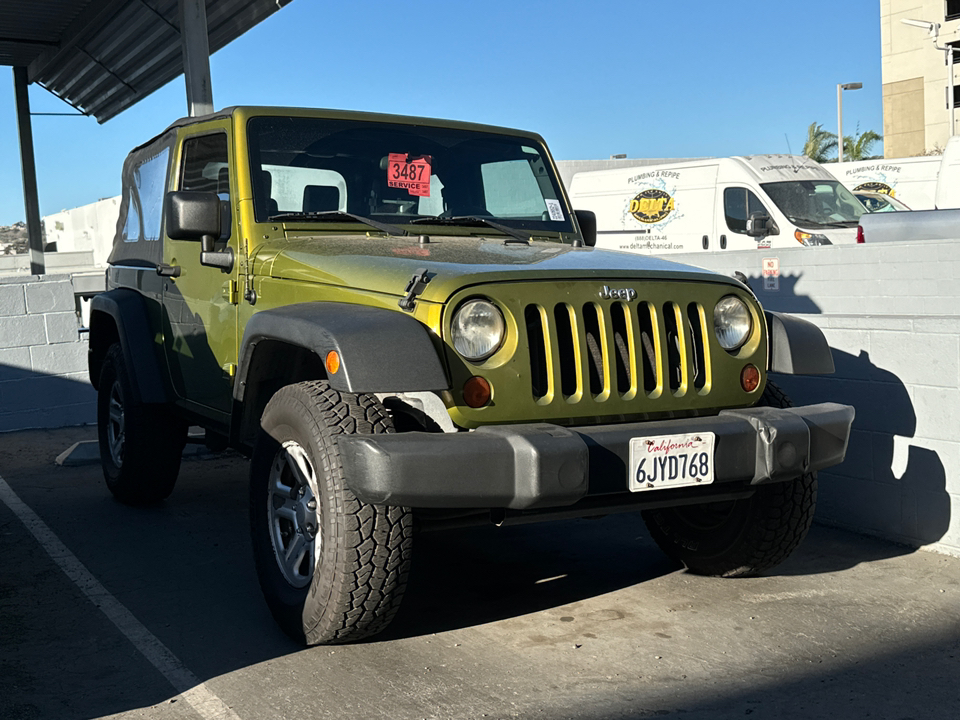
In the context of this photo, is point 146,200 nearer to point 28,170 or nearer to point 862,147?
point 28,170

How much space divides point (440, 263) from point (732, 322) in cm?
115

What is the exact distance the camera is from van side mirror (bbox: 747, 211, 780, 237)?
13.5 m

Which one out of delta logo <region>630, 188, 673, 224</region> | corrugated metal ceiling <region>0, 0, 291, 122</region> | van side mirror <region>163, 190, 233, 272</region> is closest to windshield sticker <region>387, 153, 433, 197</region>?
van side mirror <region>163, 190, 233, 272</region>

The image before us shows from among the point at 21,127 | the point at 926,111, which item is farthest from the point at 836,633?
the point at 926,111

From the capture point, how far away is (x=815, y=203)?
46.5 feet

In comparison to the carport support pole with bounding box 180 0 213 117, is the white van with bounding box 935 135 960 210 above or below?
below

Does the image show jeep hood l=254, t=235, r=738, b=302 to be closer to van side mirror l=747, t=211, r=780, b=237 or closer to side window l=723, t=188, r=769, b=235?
van side mirror l=747, t=211, r=780, b=237

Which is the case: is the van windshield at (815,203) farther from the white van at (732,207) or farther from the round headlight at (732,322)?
the round headlight at (732,322)

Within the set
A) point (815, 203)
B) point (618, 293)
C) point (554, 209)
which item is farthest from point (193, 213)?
point (815, 203)

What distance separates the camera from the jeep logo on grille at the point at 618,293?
12.6 feet

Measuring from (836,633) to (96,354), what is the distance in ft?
15.1

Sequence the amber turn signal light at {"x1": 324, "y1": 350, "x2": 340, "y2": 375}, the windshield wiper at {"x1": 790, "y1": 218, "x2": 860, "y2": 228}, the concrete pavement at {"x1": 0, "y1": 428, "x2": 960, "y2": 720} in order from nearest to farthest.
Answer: the concrete pavement at {"x1": 0, "y1": 428, "x2": 960, "y2": 720}, the amber turn signal light at {"x1": 324, "y1": 350, "x2": 340, "y2": 375}, the windshield wiper at {"x1": 790, "y1": 218, "x2": 860, "y2": 228}

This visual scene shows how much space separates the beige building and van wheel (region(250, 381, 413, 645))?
43869 mm

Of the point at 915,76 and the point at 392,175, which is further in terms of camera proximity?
the point at 915,76
